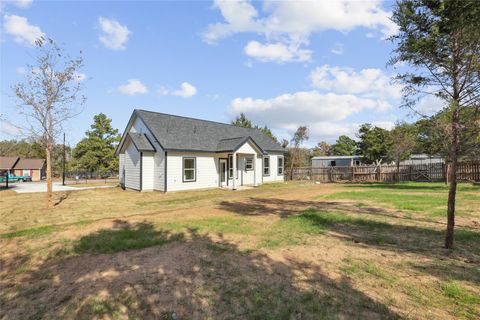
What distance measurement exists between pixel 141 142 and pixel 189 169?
3791 mm

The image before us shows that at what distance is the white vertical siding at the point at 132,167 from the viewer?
18256 mm

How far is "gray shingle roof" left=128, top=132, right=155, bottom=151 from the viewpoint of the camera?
17.7 meters

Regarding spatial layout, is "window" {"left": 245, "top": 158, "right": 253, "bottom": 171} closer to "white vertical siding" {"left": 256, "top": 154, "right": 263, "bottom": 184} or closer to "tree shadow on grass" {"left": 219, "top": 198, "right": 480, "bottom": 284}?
"white vertical siding" {"left": 256, "top": 154, "right": 263, "bottom": 184}

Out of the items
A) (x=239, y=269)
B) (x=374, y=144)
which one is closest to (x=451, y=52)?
(x=239, y=269)

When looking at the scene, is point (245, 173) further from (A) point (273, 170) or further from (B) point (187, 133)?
(B) point (187, 133)

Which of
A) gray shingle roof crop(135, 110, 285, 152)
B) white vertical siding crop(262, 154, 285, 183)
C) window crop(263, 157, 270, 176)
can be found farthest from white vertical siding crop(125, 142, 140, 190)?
white vertical siding crop(262, 154, 285, 183)

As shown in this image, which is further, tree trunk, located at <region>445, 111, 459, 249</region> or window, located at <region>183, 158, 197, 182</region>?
window, located at <region>183, 158, 197, 182</region>

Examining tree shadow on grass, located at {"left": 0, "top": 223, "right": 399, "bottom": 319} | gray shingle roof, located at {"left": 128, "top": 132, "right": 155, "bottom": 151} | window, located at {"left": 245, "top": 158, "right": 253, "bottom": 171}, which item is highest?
gray shingle roof, located at {"left": 128, "top": 132, "right": 155, "bottom": 151}

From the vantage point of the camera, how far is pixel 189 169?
1905 centimetres

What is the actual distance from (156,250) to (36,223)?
18.3ft

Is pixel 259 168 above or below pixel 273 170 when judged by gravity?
above

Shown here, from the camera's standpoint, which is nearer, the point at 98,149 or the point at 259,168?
the point at 259,168

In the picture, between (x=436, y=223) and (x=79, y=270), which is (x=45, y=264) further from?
(x=436, y=223)

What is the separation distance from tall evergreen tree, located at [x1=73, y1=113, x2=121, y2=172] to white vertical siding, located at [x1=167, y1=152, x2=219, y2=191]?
21.8 m
